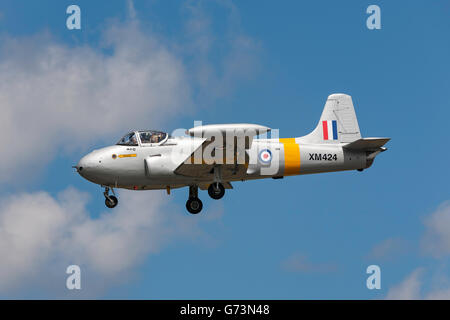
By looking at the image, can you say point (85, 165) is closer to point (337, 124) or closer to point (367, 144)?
point (337, 124)

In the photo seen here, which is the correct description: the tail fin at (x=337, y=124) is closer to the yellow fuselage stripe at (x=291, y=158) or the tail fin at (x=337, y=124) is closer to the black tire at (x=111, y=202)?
the yellow fuselage stripe at (x=291, y=158)

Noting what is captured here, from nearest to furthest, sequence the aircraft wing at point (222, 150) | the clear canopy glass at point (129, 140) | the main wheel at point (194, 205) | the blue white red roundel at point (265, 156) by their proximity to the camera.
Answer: the aircraft wing at point (222, 150)
the clear canopy glass at point (129, 140)
the blue white red roundel at point (265, 156)
the main wheel at point (194, 205)

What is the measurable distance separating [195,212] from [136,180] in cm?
297

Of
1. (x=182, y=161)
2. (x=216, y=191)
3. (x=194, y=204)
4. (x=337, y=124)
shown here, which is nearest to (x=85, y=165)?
(x=182, y=161)

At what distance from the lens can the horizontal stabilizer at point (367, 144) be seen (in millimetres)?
31016

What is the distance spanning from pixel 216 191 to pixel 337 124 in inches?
251

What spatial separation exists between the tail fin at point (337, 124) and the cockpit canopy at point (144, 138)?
608 centimetres

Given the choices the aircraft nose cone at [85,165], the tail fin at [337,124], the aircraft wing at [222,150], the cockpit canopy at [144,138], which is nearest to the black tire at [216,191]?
the aircraft wing at [222,150]

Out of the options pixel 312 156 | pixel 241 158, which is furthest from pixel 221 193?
pixel 312 156

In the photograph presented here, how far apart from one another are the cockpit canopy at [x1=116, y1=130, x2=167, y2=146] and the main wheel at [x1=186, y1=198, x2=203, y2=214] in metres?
3.08

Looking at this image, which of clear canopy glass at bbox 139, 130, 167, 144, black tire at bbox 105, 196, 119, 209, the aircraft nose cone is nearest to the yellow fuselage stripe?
clear canopy glass at bbox 139, 130, 167, 144

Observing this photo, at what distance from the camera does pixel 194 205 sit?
32.0 metres

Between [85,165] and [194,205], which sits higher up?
[85,165]

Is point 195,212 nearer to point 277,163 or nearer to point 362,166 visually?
point 277,163
